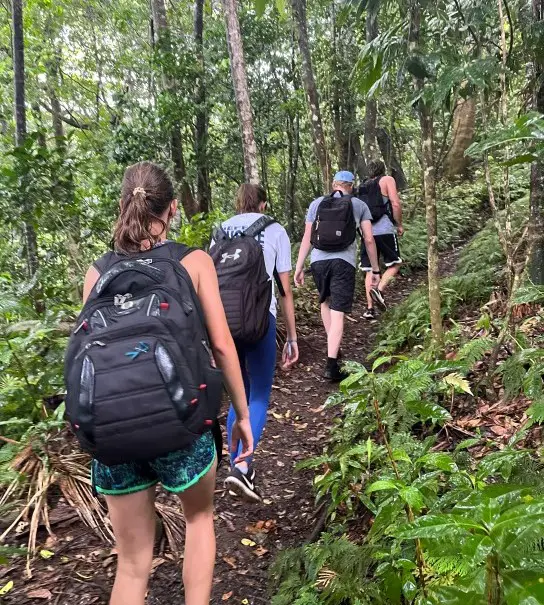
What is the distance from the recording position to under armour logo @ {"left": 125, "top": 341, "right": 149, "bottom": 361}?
183 centimetres

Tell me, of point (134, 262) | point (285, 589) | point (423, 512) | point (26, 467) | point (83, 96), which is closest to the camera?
point (134, 262)

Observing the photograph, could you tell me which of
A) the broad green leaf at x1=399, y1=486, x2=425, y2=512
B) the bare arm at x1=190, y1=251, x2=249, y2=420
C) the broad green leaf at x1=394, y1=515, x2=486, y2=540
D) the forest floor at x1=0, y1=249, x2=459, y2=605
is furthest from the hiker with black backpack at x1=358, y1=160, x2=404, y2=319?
the broad green leaf at x1=394, y1=515, x2=486, y2=540

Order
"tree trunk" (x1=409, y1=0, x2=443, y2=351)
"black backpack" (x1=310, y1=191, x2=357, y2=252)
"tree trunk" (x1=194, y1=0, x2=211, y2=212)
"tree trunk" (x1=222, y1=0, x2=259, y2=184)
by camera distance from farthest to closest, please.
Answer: "tree trunk" (x1=194, y1=0, x2=211, y2=212) → "tree trunk" (x1=222, y1=0, x2=259, y2=184) → "black backpack" (x1=310, y1=191, x2=357, y2=252) → "tree trunk" (x1=409, y1=0, x2=443, y2=351)

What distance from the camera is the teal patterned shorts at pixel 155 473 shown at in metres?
2.05

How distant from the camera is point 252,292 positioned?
11.1ft

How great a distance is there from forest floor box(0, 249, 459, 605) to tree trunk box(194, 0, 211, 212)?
6530 millimetres

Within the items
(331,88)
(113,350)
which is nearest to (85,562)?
(113,350)

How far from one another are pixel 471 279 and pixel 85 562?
4791mm

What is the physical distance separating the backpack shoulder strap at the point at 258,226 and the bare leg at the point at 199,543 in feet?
6.03

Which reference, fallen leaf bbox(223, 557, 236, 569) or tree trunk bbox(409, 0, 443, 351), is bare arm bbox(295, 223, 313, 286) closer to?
tree trunk bbox(409, 0, 443, 351)

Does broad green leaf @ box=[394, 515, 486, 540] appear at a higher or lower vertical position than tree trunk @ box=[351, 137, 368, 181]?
lower

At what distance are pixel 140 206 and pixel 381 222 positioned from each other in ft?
19.0

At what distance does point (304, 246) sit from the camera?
227 inches

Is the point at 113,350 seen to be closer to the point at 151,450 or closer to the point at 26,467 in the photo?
the point at 151,450
